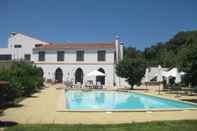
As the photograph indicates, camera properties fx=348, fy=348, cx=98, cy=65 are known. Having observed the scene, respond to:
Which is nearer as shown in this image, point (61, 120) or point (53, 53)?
point (61, 120)

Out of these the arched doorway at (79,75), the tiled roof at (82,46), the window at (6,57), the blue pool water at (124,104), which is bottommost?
the blue pool water at (124,104)

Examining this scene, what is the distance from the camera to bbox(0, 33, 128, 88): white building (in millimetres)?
47875

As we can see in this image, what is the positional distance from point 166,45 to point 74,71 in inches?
1290

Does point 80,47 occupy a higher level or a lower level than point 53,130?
higher

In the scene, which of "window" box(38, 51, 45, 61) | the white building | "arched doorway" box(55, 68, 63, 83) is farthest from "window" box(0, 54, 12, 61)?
"arched doorway" box(55, 68, 63, 83)

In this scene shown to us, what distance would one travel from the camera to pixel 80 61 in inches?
1940

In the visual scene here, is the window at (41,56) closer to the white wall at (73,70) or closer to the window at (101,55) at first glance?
the white wall at (73,70)

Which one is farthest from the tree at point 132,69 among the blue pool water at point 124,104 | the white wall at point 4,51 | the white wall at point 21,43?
the white wall at point 4,51

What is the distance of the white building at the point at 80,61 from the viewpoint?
47.9 meters

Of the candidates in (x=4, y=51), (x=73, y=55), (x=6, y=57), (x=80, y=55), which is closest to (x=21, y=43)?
(x=4, y=51)

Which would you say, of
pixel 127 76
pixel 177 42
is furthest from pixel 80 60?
pixel 177 42

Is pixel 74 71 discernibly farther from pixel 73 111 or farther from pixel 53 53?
pixel 73 111

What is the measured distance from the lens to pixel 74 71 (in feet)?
163

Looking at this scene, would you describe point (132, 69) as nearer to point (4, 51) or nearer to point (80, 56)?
point (80, 56)
